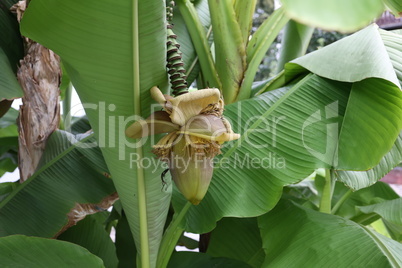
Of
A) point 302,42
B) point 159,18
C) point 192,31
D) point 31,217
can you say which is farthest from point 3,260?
point 302,42

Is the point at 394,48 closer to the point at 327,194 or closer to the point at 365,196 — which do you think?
the point at 327,194

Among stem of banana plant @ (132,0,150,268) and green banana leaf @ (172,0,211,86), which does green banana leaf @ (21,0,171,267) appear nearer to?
stem of banana plant @ (132,0,150,268)

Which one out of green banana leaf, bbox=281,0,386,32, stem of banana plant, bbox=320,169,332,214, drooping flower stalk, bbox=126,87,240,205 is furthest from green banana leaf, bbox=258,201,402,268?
green banana leaf, bbox=281,0,386,32

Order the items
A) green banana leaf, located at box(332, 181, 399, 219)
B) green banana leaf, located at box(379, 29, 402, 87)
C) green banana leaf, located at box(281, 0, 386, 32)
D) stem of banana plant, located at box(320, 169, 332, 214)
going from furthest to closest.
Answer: green banana leaf, located at box(332, 181, 399, 219), stem of banana plant, located at box(320, 169, 332, 214), green banana leaf, located at box(379, 29, 402, 87), green banana leaf, located at box(281, 0, 386, 32)

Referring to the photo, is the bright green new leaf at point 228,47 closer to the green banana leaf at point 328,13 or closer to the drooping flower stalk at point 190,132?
the drooping flower stalk at point 190,132

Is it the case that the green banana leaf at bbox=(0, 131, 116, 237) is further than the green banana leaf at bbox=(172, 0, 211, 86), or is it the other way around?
the green banana leaf at bbox=(172, 0, 211, 86)

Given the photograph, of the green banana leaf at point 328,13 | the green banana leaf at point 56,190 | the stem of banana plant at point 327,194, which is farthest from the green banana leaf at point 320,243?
the green banana leaf at point 328,13
